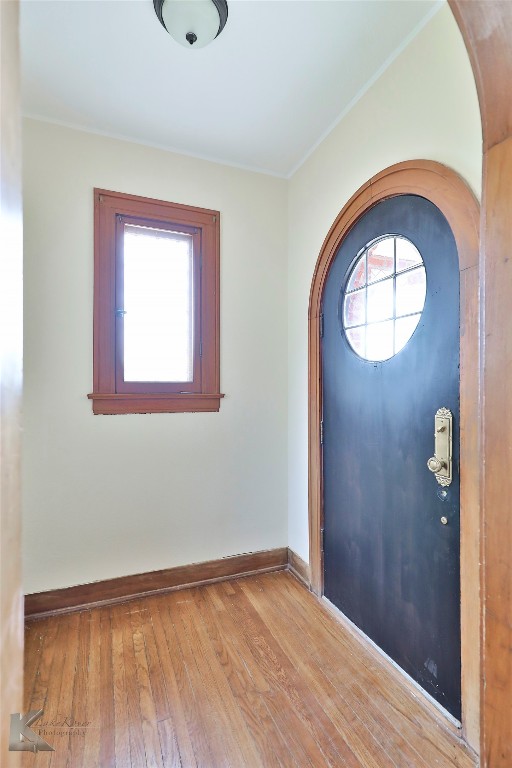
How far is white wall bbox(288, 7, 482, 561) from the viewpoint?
1.32m

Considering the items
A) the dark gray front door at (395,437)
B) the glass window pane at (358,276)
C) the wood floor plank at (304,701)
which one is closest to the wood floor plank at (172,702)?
the wood floor plank at (304,701)

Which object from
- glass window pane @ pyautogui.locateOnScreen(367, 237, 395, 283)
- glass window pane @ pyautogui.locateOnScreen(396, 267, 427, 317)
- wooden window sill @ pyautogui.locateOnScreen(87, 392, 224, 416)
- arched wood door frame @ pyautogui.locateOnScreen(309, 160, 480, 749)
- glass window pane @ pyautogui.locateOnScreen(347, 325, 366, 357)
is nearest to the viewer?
arched wood door frame @ pyautogui.locateOnScreen(309, 160, 480, 749)

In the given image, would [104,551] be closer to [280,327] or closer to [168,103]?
[280,327]

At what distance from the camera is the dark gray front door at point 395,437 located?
4.45 feet

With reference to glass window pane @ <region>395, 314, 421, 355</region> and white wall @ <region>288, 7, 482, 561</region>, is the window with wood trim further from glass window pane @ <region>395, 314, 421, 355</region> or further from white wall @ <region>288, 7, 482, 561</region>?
glass window pane @ <region>395, 314, 421, 355</region>

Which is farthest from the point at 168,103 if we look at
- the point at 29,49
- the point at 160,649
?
the point at 160,649

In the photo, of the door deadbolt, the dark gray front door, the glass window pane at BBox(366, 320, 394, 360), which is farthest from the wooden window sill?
the door deadbolt

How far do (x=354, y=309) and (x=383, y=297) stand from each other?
0.68 ft

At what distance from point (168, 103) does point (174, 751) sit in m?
2.74

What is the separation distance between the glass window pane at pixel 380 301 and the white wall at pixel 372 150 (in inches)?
19.6

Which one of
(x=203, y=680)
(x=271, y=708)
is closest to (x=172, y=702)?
(x=203, y=680)

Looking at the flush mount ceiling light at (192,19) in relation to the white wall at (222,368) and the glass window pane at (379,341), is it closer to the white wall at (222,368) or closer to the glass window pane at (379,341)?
the white wall at (222,368)

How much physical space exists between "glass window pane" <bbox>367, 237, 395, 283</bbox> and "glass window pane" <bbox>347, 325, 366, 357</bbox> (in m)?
0.24

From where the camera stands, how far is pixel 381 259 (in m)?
1.69
